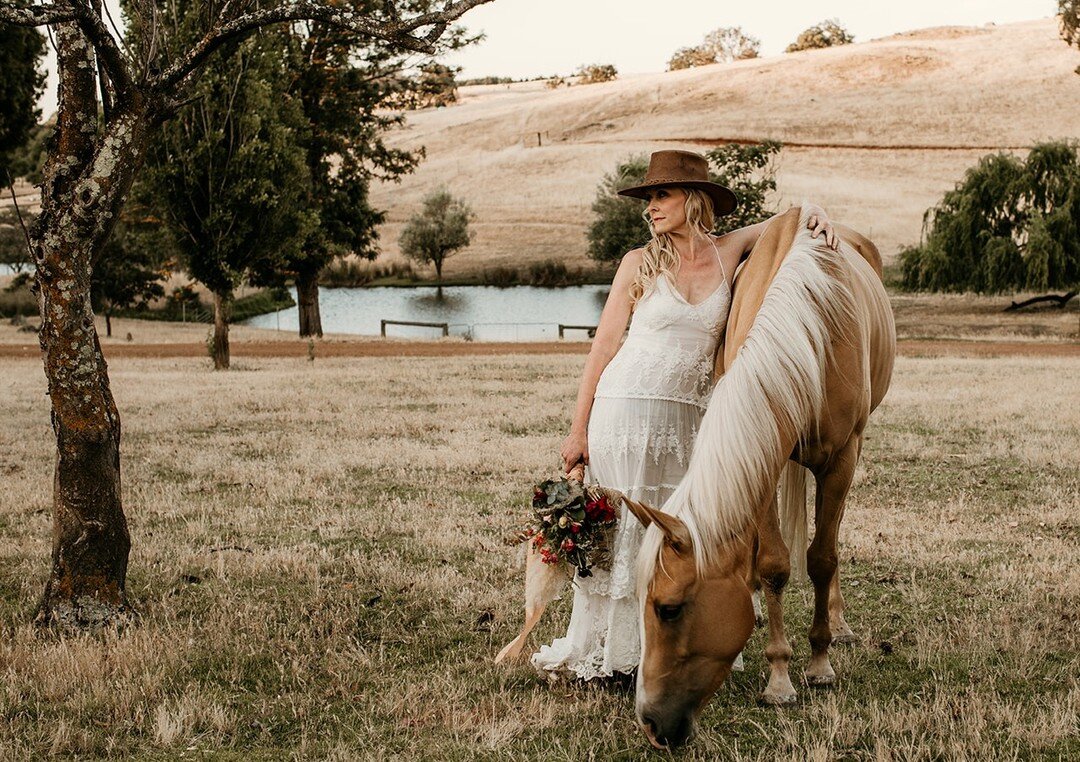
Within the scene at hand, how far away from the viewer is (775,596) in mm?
4297

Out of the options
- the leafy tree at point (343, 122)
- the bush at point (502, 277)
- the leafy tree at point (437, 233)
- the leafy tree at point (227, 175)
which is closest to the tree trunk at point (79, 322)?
the leafy tree at point (227, 175)

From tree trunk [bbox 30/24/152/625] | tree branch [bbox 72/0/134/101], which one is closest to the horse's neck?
tree trunk [bbox 30/24/152/625]

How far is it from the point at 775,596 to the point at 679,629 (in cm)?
98

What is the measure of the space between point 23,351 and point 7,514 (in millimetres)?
19041

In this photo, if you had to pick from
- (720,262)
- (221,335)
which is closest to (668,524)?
(720,262)

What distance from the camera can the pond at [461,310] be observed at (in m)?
36.6

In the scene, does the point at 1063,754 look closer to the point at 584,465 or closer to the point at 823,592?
the point at 823,592

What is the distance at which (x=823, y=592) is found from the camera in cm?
458

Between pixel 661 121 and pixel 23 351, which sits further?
pixel 661 121

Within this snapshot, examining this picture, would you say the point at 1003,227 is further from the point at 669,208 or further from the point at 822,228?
the point at 669,208

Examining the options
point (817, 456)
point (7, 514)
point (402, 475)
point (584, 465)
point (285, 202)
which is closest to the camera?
point (817, 456)

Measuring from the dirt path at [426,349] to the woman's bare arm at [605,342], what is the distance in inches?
770

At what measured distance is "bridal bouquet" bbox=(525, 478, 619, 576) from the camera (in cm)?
425

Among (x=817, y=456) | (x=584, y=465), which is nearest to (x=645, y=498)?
(x=584, y=465)
